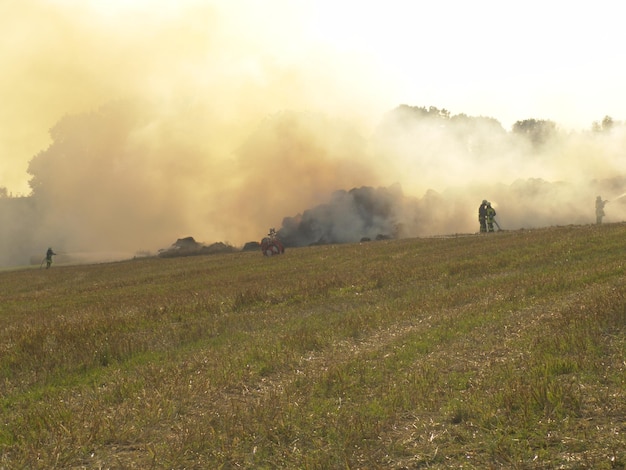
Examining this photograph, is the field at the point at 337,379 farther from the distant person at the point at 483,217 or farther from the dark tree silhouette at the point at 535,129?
the dark tree silhouette at the point at 535,129

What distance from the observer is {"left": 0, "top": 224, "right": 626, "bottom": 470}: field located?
5.77 m

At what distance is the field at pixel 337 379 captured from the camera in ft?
18.9

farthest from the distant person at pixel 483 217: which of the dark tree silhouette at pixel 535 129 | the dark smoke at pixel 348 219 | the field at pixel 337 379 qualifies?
the dark tree silhouette at pixel 535 129

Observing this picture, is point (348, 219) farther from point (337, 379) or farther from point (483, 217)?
point (337, 379)

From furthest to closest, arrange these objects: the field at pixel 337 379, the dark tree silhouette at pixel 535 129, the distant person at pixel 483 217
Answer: the dark tree silhouette at pixel 535 129 < the distant person at pixel 483 217 < the field at pixel 337 379

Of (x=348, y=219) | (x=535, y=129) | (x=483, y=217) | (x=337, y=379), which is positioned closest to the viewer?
(x=337, y=379)

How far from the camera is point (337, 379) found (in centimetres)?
827

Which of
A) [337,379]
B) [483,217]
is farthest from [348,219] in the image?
[337,379]

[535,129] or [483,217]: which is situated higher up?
[535,129]

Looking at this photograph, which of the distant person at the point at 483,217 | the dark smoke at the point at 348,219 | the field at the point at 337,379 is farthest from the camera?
the dark smoke at the point at 348,219

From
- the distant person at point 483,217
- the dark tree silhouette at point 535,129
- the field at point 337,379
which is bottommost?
the field at point 337,379

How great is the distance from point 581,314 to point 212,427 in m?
7.29

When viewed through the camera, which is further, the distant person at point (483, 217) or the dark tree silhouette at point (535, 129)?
the dark tree silhouette at point (535, 129)

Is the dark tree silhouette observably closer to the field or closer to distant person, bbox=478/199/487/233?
distant person, bbox=478/199/487/233
